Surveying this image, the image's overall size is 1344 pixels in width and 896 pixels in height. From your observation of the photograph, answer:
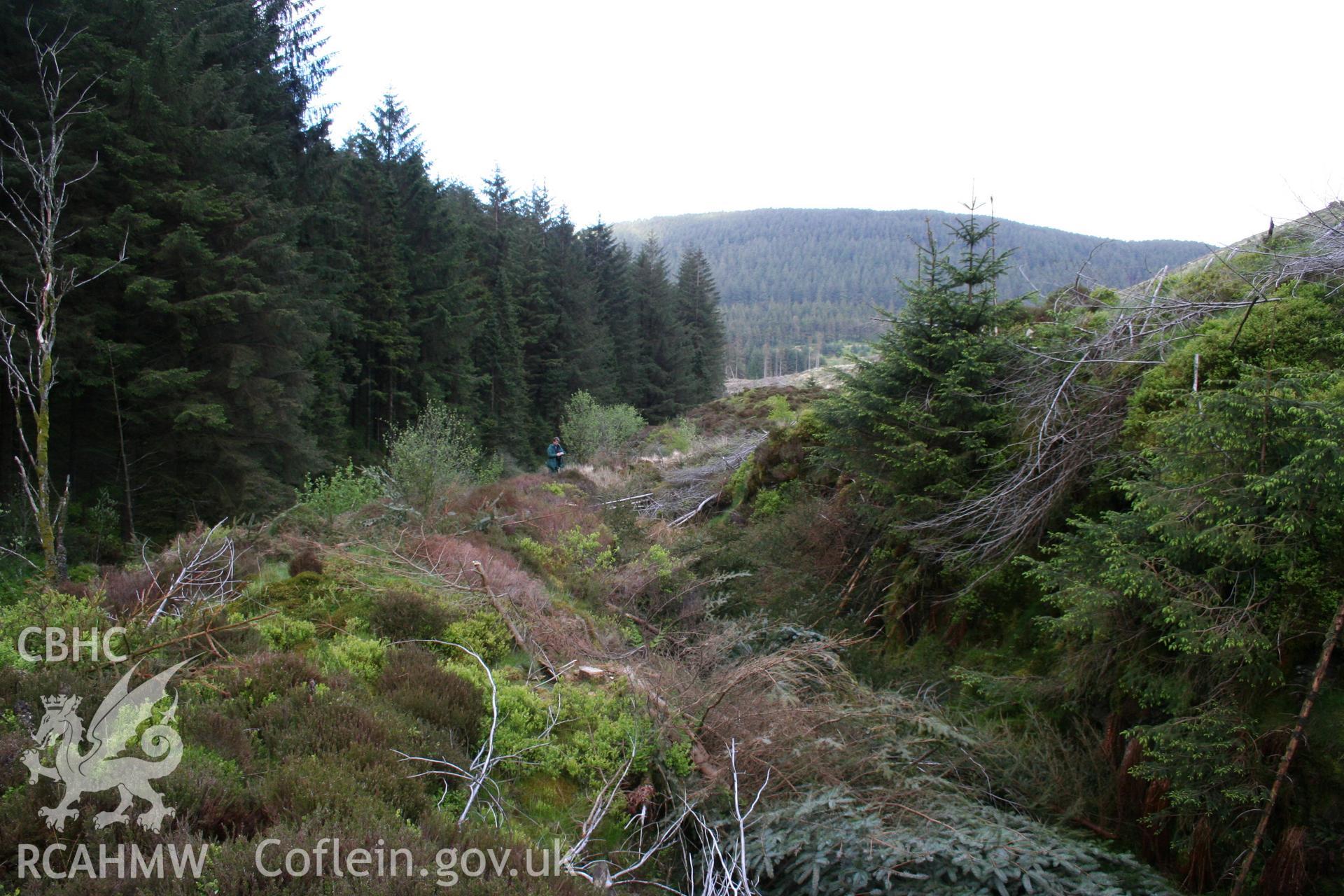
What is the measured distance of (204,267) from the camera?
14.5 metres

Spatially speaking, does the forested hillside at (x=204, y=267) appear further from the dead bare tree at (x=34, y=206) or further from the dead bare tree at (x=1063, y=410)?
the dead bare tree at (x=1063, y=410)

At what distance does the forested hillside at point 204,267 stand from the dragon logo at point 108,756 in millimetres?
4547

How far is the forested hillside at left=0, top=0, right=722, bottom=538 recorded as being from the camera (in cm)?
1305

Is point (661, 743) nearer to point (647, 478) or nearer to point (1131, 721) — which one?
point (1131, 721)

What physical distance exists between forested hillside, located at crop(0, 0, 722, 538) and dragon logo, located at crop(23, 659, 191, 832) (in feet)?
14.9

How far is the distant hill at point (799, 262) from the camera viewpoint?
104375mm

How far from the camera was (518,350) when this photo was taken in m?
34.4

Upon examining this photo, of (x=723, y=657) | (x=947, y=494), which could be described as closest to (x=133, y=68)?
(x=723, y=657)

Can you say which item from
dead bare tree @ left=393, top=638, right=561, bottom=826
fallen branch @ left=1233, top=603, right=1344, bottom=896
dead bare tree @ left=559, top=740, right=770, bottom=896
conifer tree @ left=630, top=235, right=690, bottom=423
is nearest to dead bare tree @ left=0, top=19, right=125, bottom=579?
dead bare tree @ left=393, top=638, right=561, bottom=826

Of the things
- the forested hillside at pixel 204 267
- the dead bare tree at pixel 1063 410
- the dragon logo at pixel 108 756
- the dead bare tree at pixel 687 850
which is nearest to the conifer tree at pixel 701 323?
the forested hillside at pixel 204 267

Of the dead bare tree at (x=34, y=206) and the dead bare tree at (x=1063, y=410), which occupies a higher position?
the dead bare tree at (x=34, y=206)

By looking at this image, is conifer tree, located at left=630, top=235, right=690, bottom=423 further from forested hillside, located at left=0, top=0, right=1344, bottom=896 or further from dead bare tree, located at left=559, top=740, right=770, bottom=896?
dead bare tree, located at left=559, top=740, right=770, bottom=896

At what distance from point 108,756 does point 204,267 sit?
47.8ft

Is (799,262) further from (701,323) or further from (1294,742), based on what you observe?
(1294,742)
